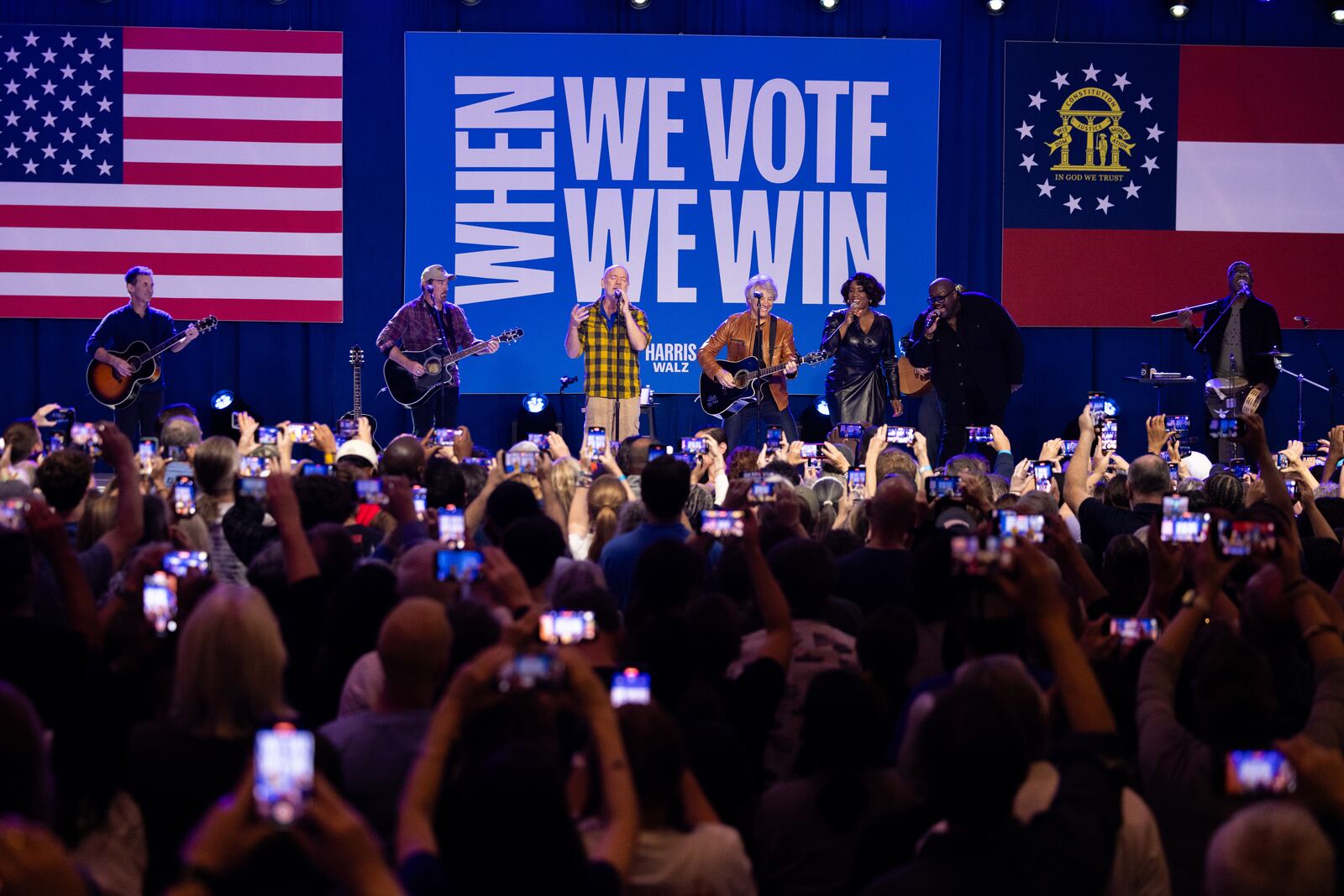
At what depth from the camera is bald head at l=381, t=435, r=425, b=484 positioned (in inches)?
193

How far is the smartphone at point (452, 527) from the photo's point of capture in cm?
312

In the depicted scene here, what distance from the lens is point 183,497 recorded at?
3998mm

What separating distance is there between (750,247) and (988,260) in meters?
2.02

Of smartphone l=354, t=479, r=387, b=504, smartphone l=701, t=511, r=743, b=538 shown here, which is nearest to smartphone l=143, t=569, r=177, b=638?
smartphone l=354, t=479, r=387, b=504

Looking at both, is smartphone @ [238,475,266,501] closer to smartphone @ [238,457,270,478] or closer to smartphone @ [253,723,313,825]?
smartphone @ [238,457,270,478]

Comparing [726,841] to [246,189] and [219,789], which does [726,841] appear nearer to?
[219,789]

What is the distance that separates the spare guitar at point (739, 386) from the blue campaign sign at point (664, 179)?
28.8 inches

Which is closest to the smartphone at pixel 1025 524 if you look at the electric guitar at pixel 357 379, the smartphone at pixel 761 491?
the smartphone at pixel 761 491

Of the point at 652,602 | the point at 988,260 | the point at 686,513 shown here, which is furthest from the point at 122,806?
the point at 988,260

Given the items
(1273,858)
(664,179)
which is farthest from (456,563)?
(664,179)

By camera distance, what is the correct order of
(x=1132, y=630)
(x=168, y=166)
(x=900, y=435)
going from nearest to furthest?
(x=1132, y=630) < (x=900, y=435) < (x=168, y=166)

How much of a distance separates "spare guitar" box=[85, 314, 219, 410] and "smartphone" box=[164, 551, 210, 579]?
25.2 feet

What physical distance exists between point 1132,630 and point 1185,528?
0.41 metres

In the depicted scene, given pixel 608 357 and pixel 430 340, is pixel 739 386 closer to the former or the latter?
pixel 608 357
